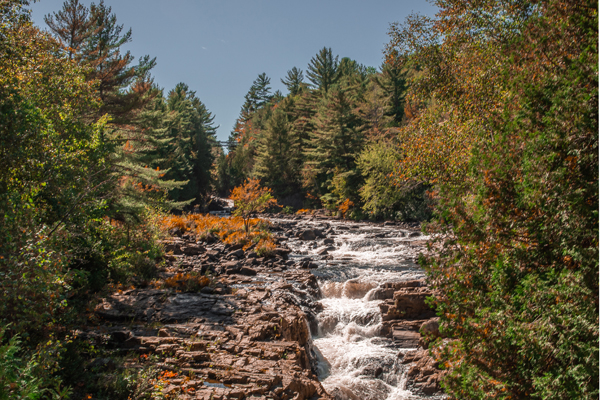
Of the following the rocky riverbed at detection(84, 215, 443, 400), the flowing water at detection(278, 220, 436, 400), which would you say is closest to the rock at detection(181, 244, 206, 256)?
the rocky riverbed at detection(84, 215, 443, 400)

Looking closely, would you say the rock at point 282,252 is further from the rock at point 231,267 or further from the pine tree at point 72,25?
the pine tree at point 72,25

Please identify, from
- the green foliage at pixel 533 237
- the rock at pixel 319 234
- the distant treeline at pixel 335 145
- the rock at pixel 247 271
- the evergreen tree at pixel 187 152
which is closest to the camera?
the green foliage at pixel 533 237

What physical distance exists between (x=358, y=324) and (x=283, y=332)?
2.99 meters

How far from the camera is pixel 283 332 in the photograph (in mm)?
8289

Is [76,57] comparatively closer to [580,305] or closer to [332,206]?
[580,305]

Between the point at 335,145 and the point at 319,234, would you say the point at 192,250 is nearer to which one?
the point at 319,234

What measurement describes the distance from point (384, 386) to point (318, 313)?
350cm

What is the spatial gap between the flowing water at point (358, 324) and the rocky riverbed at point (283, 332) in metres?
0.03

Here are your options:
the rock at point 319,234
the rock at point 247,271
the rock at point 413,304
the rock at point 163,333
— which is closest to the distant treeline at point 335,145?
the rock at point 319,234

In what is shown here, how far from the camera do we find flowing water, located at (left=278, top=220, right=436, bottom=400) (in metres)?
7.86

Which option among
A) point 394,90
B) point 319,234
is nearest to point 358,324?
point 319,234

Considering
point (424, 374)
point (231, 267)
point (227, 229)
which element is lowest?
point (424, 374)

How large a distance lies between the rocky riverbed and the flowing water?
0.10 ft

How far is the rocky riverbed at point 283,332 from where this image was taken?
6.23 meters
